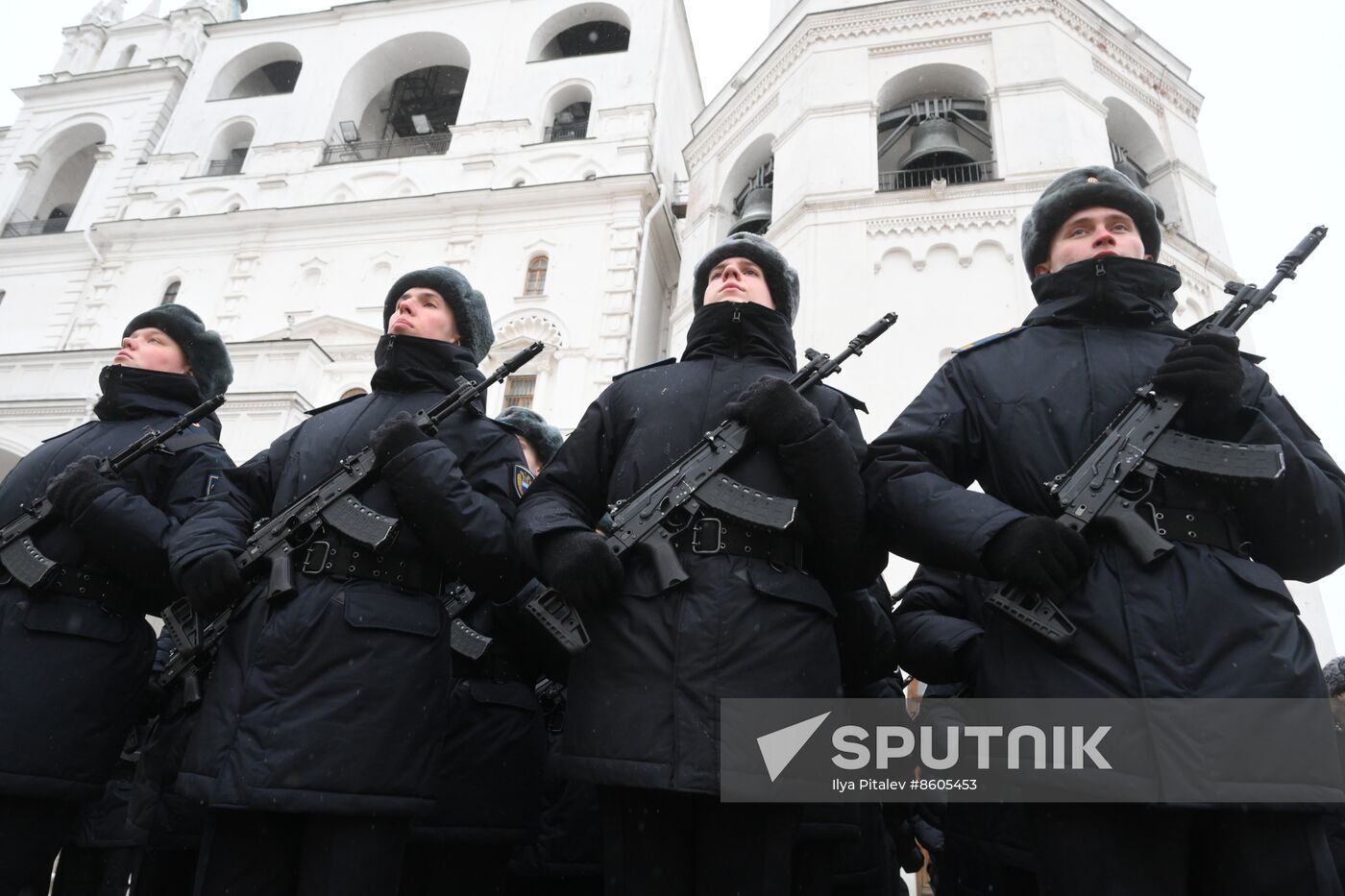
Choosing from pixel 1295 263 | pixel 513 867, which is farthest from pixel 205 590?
pixel 1295 263

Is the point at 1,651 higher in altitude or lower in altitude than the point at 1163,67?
lower

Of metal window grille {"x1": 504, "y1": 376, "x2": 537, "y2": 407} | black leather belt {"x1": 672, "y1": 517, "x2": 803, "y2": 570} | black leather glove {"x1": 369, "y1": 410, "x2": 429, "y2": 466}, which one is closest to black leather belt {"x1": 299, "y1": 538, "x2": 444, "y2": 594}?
black leather glove {"x1": 369, "y1": 410, "x2": 429, "y2": 466}

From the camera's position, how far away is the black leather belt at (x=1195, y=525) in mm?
2170

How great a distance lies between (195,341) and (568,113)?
54.3 ft

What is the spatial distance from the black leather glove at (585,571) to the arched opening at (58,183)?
78.2 ft

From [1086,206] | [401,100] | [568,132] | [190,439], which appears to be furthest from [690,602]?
[401,100]

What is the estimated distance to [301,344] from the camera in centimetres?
1384

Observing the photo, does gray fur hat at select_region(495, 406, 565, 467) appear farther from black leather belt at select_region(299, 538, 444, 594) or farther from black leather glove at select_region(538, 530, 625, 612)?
black leather glove at select_region(538, 530, 625, 612)

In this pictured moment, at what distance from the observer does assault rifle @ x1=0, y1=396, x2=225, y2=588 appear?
3105 mm

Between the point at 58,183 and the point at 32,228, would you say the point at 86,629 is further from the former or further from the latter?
the point at 58,183

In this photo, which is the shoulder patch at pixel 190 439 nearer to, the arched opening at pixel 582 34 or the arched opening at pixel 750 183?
the arched opening at pixel 750 183

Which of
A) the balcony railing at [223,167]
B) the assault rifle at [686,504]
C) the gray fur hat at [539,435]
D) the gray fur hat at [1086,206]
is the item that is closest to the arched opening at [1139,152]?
the gray fur hat at [1086,206]

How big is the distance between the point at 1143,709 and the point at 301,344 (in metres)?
14.2

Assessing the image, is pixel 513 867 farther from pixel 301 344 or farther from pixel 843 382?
pixel 301 344
